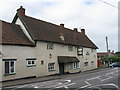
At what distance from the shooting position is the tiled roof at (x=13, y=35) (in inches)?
828

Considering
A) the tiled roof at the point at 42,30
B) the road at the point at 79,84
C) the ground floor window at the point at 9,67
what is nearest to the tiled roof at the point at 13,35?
the tiled roof at the point at 42,30

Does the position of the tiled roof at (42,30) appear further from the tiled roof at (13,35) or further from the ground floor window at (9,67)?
the ground floor window at (9,67)

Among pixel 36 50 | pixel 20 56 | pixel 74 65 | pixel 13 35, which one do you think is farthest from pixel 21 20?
pixel 74 65

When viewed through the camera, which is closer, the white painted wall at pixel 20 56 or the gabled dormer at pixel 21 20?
the white painted wall at pixel 20 56

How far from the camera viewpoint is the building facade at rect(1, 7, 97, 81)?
20.9 metres

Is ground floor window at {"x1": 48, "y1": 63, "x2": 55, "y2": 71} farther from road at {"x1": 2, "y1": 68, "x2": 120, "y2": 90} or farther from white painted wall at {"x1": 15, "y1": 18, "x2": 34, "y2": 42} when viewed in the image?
road at {"x1": 2, "y1": 68, "x2": 120, "y2": 90}

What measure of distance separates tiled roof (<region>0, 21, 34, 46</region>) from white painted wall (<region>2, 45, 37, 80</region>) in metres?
0.57

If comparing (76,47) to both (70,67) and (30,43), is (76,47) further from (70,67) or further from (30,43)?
(30,43)

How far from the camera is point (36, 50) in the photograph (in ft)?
79.5

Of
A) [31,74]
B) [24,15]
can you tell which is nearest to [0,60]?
[31,74]

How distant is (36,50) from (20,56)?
9.49 ft

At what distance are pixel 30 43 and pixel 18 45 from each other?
229 cm

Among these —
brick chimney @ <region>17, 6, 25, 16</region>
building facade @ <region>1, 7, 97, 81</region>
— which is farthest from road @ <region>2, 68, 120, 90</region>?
brick chimney @ <region>17, 6, 25, 16</region>

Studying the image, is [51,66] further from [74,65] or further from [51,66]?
[74,65]
